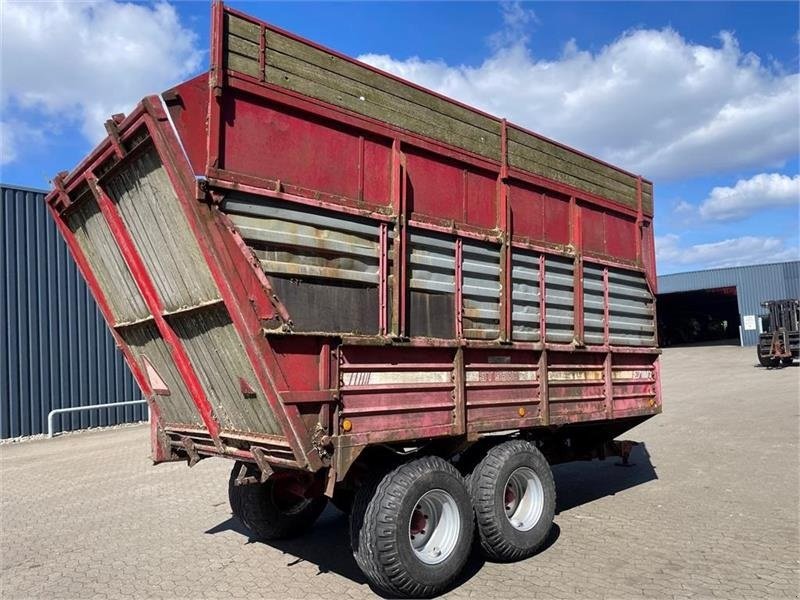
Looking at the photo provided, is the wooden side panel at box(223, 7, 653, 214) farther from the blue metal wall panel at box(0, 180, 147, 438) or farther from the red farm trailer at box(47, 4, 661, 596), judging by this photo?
the blue metal wall panel at box(0, 180, 147, 438)

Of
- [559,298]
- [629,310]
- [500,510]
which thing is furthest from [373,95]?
[629,310]

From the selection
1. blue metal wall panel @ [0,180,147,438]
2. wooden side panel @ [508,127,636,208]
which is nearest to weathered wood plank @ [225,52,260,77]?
wooden side panel @ [508,127,636,208]

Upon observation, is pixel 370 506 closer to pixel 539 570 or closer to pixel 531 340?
pixel 539 570

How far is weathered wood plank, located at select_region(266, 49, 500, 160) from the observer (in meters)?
4.23

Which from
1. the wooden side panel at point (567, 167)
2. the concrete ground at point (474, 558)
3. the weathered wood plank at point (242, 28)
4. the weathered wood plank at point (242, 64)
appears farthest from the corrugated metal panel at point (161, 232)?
the wooden side panel at point (567, 167)

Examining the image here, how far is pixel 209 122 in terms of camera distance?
384 cm

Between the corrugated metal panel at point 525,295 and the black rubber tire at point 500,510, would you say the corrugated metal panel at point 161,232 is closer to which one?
the black rubber tire at point 500,510

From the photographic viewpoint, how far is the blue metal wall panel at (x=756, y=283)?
38.0 meters

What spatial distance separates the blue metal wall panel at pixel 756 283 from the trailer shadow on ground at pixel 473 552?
33686 mm

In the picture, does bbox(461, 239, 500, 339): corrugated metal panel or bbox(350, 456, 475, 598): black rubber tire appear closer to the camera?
bbox(350, 456, 475, 598): black rubber tire

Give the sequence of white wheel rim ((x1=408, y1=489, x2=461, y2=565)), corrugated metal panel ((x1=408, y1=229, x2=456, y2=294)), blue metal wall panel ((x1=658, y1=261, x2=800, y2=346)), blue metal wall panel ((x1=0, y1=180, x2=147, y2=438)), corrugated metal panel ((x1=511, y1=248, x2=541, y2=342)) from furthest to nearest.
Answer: blue metal wall panel ((x1=658, y1=261, x2=800, y2=346)) < blue metal wall panel ((x1=0, y1=180, x2=147, y2=438)) < corrugated metal panel ((x1=511, y1=248, x2=541, y2=342)) < corrugated metal panel ((x1=408, y1=229, x2=456, y2=294)) < white wheel rim ((x1=408, y1=489, x2=461, y2=565))

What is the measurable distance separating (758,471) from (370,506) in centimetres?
616

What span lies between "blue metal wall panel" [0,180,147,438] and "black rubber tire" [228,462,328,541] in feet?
30.6

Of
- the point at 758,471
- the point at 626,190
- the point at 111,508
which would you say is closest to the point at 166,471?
the point at 111,508
